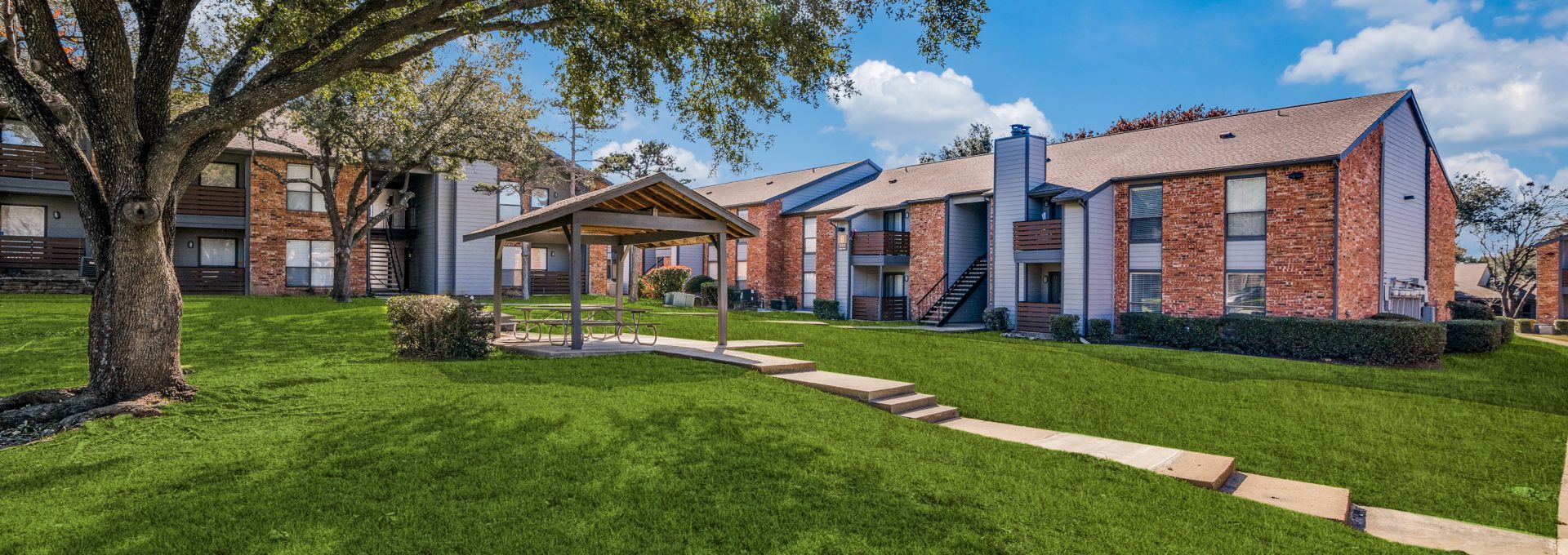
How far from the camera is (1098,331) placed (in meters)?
20.5

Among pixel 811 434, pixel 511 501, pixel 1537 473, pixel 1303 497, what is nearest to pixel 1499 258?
pixel 1537 473

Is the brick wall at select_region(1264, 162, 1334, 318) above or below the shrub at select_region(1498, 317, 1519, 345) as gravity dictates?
above

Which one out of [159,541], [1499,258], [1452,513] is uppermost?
[1499,258]

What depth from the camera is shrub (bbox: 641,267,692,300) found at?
3412 cm

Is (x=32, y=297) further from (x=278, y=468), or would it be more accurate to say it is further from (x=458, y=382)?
(x=278, y=468)

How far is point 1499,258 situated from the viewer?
41094 millimetres

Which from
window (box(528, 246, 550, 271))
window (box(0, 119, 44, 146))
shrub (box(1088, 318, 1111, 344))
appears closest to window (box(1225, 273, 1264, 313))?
shrub (box(1088, 318, 1111, 344))

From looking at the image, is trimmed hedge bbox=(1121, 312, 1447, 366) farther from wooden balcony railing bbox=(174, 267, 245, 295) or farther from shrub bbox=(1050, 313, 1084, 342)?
wooden balcony railing bbox=(174, 267, 245, 295)

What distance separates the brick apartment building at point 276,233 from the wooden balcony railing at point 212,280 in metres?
0.04

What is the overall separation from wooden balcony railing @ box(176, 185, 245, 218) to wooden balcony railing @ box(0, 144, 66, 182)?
3407 mm

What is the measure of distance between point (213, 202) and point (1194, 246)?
3062cm

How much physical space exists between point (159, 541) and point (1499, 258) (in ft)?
185

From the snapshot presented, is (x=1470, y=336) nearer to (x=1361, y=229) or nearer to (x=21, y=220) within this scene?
(x=1361, y=229)

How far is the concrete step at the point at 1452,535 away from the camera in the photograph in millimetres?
5570
